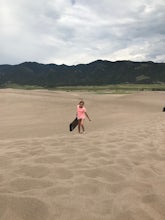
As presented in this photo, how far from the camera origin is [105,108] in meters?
32.6

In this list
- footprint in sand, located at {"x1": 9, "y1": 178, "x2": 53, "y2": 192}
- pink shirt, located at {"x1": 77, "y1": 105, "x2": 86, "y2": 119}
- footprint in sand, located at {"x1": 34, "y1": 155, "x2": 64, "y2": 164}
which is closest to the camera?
footprint in sand, located at {"x1": 9, "y1": 178, "x2": 53, "y2": 192}

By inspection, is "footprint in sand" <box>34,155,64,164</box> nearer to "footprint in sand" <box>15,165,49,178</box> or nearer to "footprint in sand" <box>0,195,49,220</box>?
"footprint in sand" <box>15,165,49,178</box>

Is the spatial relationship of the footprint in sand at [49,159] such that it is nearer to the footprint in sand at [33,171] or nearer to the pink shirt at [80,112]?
the footprint in sand at [33,171]

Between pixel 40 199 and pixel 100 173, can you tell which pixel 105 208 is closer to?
pixel 40 199

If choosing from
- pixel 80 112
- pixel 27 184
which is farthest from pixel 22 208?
pixel 80 112

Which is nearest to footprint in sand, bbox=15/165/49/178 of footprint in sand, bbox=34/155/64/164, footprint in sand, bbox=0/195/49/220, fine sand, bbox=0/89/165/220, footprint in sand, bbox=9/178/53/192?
fine sand, bbox=0/89/165/220

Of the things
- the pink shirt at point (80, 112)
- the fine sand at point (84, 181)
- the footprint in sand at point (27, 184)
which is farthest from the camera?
the pink shirt at point (80, 112)

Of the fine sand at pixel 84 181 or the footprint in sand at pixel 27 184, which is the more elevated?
the footprint in sand at pixel 27 184

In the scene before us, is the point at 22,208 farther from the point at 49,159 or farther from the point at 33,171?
the point at 49,159

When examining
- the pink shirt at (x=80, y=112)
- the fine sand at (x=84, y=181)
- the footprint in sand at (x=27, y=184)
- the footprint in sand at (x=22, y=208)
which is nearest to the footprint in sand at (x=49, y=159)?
the fine sand at (x=84, y=181)

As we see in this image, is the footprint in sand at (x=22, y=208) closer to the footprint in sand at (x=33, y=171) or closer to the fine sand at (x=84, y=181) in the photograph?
the fine sand at (x=84, y=181)

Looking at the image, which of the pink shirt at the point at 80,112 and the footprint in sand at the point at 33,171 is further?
the pink shirt at the point at 80,112

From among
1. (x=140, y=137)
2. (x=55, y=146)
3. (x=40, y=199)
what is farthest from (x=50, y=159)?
(x=140, y=137)

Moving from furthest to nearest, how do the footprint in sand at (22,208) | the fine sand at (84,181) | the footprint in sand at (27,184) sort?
the footprint in sand at (27,184) → the fine sand at (84,181) → the footprint in sand at (22,208)
